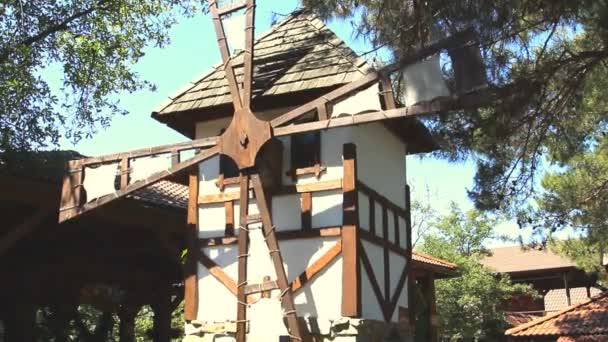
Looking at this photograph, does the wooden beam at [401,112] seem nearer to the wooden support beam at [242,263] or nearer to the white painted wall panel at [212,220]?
the wooden support beam at [242,263]

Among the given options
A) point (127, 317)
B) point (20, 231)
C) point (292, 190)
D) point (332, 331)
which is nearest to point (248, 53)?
point (292, 190)

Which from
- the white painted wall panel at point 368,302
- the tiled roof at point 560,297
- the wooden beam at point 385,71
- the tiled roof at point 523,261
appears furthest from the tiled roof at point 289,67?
the tiled roof at point 560,297

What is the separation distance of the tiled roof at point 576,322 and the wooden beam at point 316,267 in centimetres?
762

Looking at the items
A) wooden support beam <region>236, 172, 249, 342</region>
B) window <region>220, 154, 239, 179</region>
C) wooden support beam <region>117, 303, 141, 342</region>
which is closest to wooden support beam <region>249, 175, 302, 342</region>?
wooden support beam <region>236, 172, 249, 342</region>

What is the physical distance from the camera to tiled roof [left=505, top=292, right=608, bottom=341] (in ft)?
44.5

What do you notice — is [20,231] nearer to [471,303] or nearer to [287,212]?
[287,212]

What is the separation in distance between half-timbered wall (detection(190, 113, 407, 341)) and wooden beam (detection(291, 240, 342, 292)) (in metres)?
0.01

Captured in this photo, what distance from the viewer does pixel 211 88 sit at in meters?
9.60

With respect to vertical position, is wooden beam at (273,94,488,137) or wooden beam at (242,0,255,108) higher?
wooden beam at (242,0,255,108)

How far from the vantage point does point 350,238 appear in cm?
807

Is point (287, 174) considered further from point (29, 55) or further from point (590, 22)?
point (29, 55)

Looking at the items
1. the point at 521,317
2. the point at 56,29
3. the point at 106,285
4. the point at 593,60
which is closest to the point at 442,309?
the point at 521,317

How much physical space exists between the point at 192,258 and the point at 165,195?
2.87 meters

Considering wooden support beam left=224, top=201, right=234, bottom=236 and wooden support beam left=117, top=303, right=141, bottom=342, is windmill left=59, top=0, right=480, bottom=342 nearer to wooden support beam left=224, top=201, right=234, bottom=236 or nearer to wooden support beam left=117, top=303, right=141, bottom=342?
wooden support beam left=224, top=201, right=234, bottom=236
